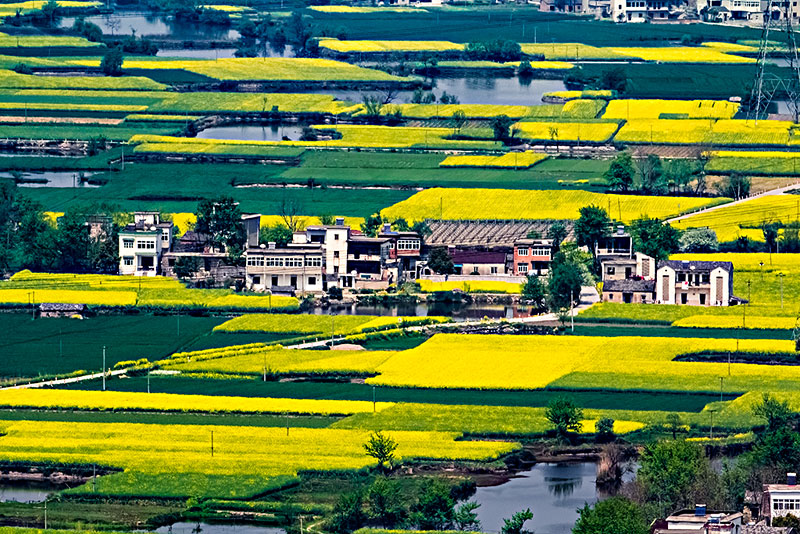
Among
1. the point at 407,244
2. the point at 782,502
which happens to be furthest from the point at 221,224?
the point at 782,502

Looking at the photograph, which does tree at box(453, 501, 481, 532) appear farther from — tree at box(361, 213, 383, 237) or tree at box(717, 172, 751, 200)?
tree at box(717, 172, 751, 200)

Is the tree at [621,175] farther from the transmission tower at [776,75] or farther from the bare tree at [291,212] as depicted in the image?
the transmission tower at [776,75]

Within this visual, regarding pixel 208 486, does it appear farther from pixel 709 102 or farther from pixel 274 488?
pixel 709 102

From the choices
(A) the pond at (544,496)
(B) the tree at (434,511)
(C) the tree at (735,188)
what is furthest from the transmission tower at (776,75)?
(B) the tree at (434,511)

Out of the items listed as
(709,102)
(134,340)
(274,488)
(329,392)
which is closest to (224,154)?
(709,102)

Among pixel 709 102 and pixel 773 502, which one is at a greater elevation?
pixel 709 102

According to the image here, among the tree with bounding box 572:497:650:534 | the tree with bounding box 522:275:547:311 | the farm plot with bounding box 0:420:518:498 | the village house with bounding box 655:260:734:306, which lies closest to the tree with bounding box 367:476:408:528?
the farm plot with bounding box 0:420:518:498
